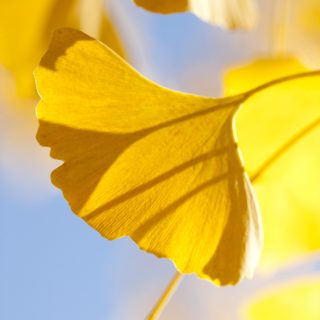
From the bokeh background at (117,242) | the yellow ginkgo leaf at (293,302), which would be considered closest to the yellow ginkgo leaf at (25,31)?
the bokeh background at (117,242)

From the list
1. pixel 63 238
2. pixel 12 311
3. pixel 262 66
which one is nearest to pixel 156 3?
pixel 262 66

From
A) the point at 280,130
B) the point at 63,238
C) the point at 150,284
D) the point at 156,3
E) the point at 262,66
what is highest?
the point at 156,3

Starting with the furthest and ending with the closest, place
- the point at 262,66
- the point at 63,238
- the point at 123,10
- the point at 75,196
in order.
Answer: the point at 63,238 < the point at 123,10 < the point at 262,66 < the point at 75,196

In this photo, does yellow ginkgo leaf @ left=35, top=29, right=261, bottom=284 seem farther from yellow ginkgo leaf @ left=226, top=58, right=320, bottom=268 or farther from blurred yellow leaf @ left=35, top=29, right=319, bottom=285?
yellow ginkgo leaf @ left=226, top=58, right=320, bottom=268

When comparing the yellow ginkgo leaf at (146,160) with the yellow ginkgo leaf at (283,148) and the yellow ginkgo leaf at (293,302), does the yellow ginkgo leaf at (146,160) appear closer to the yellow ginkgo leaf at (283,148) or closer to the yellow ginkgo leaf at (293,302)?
the yellow ginkgo leaf at (283,148)

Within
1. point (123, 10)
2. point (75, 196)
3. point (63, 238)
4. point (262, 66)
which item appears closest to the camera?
point (75, 196)

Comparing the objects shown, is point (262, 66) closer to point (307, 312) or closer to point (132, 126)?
point (132, 126)

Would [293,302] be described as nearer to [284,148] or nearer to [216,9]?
[284,148]

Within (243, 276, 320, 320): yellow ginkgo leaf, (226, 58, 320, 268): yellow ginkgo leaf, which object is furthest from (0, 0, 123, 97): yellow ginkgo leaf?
(243, 276, 320, 320): yellow ginkgo leaf
